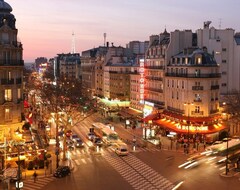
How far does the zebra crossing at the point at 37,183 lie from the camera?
37556 millimetres

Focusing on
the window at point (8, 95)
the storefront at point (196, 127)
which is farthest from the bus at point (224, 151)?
the window at point (8, 95)

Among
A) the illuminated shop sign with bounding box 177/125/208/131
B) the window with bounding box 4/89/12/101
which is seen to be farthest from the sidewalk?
the window with bounding box 4/89/12/101

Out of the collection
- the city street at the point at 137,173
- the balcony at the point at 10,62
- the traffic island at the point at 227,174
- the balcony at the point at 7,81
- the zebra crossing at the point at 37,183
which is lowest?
the zebra crossing at the point at 37,183

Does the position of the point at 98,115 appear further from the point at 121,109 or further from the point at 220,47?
the point at 220,47

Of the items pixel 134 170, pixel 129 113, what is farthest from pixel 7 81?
pixel 129 113

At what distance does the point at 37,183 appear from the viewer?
127 ft

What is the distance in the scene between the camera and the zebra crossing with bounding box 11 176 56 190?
1479 inches

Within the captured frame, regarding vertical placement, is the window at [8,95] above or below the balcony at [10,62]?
below

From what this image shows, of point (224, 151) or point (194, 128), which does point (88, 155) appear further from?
point (194, 128)

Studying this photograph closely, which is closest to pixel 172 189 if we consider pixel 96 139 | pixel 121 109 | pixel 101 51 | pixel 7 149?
pixel 7 149

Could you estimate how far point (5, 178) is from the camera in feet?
119

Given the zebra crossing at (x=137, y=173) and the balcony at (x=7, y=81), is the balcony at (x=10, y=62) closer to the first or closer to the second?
the balcony at (x=7, y=81)

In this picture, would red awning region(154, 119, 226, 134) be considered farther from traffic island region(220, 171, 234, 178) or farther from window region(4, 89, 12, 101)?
window region(4, 89, 12, 101)

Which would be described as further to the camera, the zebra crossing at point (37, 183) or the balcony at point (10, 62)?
the balcony at point (10, 62)
